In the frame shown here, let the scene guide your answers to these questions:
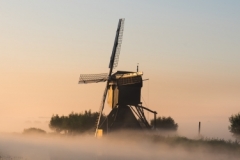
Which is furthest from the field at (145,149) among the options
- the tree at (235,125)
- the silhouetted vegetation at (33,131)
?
the silhouetted vegetation at (33,131)

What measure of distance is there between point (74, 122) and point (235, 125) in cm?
4085

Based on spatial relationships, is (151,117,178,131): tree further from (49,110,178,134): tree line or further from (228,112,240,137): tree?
(228,112,240,137): tree

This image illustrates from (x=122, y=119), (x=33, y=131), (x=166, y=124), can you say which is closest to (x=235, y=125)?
(x=122, y=119)

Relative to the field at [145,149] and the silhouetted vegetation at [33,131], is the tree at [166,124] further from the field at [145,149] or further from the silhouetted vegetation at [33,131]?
the field at [145,149]

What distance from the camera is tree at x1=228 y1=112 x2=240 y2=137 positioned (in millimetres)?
85188

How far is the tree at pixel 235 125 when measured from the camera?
8519 centimetres

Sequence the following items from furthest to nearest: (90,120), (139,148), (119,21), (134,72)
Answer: (90,120) → (119,21) → (134,72) → (139,148)

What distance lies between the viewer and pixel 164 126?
117 m

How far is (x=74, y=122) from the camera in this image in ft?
380

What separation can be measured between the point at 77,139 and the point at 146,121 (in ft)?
73.5

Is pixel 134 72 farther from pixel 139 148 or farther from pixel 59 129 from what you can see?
pixel 59 129

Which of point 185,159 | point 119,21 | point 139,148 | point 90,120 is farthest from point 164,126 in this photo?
point 185,159

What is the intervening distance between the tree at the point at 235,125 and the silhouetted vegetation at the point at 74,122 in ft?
97.7

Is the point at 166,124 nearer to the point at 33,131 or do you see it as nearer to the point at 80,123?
the point at 80,123
